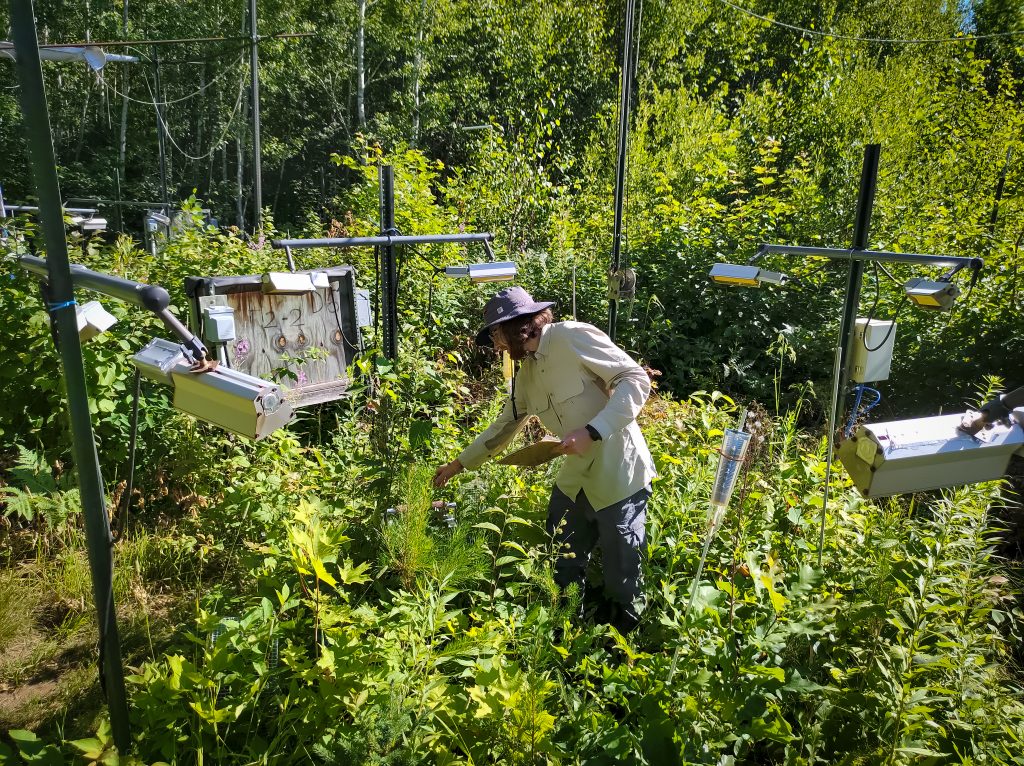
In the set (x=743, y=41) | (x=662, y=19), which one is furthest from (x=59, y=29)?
(x=743, y=41)

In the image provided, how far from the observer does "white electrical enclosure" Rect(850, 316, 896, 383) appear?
2.74m

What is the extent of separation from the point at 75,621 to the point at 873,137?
420 inches

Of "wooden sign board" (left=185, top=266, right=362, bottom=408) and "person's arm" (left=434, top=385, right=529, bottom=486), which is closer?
"person's arm" (left=434, top=385, right=529, bottom=486)

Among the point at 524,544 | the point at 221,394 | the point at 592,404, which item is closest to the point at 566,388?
the point at 592,404

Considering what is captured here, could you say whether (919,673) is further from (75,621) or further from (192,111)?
(192,111)

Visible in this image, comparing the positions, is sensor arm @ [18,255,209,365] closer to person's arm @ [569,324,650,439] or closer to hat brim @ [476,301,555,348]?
hat brim @ [476,301,555,348]

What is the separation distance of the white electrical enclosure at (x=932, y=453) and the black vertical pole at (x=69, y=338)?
196cm

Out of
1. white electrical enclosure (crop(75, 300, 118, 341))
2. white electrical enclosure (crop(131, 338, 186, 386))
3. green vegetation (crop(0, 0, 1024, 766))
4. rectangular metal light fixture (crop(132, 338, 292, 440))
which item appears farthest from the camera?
green vegetation (crop(0, 0, 1024, 766))

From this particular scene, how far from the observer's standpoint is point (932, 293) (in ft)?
8.36

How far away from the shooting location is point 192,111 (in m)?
26.9

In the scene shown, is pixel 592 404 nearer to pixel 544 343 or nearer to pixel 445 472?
pixel 544 343

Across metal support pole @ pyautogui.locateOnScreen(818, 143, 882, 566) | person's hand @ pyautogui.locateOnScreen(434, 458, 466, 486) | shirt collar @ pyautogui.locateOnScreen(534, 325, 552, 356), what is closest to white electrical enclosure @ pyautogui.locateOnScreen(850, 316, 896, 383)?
metal support pole @ pyautogui.locateOnScreen(818, 143, 882, 566)

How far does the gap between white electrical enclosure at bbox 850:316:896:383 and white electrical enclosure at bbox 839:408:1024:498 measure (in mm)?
1039

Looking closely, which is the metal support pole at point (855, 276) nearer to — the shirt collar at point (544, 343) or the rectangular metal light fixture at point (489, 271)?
the shirt collar at point (544, 343)
